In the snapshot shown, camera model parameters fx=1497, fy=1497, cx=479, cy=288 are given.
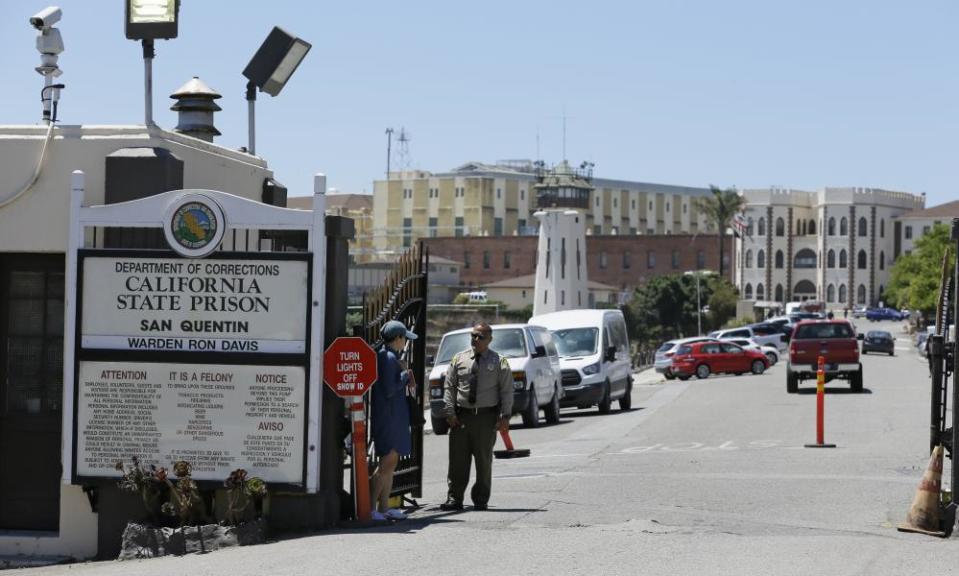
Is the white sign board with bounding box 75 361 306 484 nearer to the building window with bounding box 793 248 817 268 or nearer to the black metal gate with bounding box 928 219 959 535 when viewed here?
the black metal gate with bounding box 928 219 959 535

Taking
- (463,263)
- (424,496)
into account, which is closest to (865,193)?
(463,263)

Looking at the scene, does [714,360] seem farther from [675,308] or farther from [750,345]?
[675,308]

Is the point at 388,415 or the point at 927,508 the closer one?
the point at 927,508

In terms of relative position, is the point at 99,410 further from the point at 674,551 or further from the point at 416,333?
the point at 674,551

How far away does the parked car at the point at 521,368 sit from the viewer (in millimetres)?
27094

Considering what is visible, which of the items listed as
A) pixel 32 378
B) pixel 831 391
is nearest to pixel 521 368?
pixel 831 391

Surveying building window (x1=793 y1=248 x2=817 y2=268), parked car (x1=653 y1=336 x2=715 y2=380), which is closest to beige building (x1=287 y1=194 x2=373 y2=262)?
building window (x1=793 y1=248 x2=817 y2=268)

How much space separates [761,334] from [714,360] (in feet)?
67.1

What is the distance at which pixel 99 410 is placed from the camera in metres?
11.9

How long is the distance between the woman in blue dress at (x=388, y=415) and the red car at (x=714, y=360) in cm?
4287

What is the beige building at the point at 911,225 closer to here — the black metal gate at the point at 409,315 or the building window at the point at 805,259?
the building window at the point at 805,259

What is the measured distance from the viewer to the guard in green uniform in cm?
1324

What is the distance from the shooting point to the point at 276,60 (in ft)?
48.8

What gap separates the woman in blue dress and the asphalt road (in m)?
0.50
